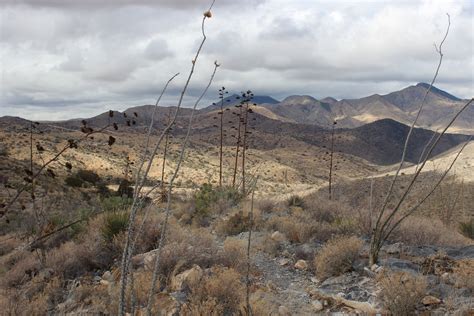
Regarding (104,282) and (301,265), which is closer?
(104,282)

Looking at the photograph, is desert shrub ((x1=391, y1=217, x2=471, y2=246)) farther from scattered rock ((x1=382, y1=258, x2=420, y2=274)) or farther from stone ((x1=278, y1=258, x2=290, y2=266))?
stone ((x1=278, y1=258, x2=290, y2=266))

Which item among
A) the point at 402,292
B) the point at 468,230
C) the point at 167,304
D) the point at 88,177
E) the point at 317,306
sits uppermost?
the point at 402,292

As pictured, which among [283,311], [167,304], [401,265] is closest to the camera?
[167,304]

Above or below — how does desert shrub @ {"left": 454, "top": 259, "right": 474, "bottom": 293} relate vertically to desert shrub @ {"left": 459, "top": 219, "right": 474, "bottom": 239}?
above

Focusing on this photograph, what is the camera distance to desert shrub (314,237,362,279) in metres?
6.08

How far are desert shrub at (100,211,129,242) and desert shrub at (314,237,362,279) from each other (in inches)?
138

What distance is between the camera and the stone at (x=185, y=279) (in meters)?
5.14

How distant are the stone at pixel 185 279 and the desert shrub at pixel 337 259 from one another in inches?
77.5

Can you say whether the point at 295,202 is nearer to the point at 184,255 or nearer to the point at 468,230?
the point at 468,230

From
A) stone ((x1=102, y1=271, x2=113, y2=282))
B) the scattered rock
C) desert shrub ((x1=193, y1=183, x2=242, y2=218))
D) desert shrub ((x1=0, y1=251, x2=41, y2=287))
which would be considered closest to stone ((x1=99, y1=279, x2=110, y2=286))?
stone ((x1=102, y1=271, x2=113, y2=282))

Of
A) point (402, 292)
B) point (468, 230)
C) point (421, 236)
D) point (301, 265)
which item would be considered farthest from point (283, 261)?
point (468, 230)

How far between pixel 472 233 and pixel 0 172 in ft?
76.1

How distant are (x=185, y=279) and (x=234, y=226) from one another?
4.05 metres

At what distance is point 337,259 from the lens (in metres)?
6.09
